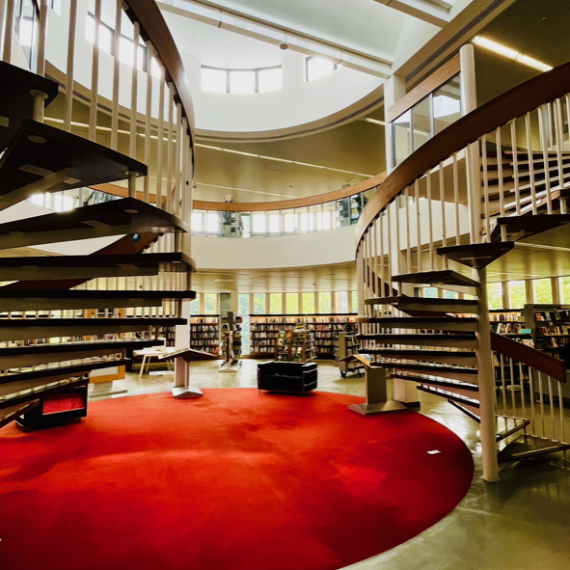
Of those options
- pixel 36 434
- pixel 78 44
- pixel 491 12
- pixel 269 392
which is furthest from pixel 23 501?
pixel 78 44

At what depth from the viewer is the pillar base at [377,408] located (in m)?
5.50

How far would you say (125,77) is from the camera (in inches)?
328

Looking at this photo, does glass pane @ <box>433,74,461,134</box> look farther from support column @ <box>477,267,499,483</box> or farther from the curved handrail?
support column @ <box>477,267,499,483</box>

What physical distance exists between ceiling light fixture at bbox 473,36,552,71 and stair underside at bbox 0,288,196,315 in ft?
20.4

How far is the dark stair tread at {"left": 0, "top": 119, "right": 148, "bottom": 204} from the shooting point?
1.31 metres

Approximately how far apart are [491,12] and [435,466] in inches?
220

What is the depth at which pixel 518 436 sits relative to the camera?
4.11m

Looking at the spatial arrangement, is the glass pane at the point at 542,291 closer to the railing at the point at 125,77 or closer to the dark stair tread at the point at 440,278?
the dark stair tread at the point at 440,278

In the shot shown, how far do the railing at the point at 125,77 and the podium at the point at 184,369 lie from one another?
10.4ft

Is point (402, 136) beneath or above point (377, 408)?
above

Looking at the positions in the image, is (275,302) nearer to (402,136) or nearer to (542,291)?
(542,291)

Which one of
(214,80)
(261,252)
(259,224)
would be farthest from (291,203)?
(214,80)

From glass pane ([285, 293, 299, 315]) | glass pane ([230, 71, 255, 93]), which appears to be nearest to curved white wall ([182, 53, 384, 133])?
glass pane ([230, 71, 255, 93])

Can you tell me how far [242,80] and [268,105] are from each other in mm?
1635
